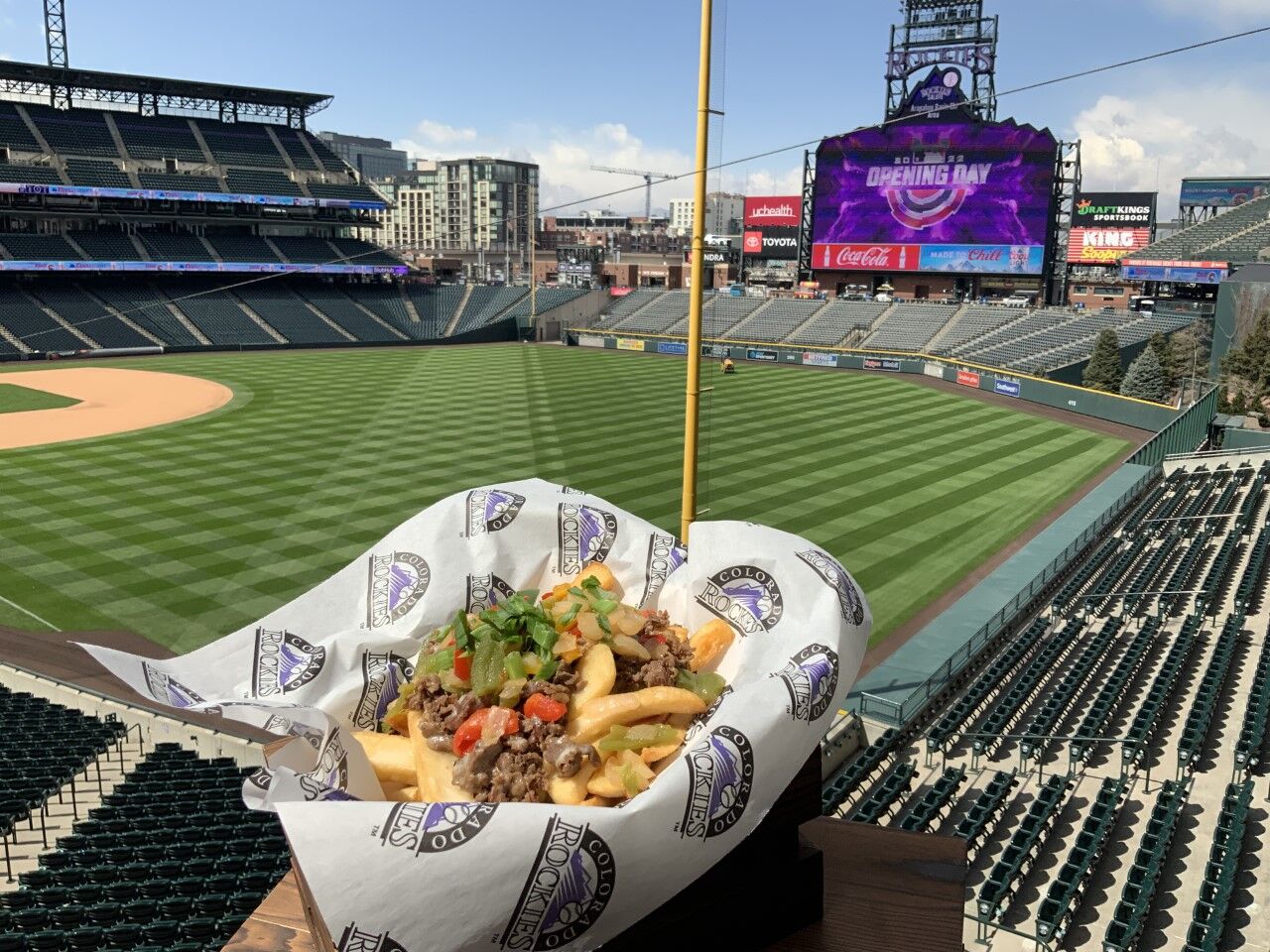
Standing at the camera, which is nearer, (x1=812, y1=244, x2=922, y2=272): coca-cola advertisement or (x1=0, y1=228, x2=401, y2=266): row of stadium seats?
(x1=0, y1=228, x2=401, y2=266): row of stadium seats

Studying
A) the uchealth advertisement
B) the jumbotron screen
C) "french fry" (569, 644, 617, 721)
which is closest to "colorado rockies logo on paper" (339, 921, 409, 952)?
"french fry" (569, 644, 617, 721)

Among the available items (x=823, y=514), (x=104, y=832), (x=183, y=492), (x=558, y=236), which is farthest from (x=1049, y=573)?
(x=558, y=236)

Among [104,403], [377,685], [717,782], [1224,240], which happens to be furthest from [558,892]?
[1224,240]

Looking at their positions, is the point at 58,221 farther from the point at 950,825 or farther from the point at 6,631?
the point at 950,825

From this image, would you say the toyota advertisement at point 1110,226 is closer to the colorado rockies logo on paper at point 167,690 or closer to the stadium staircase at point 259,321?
the stadium staircase at point 259,321

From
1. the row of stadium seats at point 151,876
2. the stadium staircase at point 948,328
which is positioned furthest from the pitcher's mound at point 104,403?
the stadium staircase at point 948,328

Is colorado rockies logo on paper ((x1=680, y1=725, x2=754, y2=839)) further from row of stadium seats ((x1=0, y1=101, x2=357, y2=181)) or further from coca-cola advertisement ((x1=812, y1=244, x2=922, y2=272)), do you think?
row of stadium seats ((x1=0, y1=101, x2=357, y2=181))
